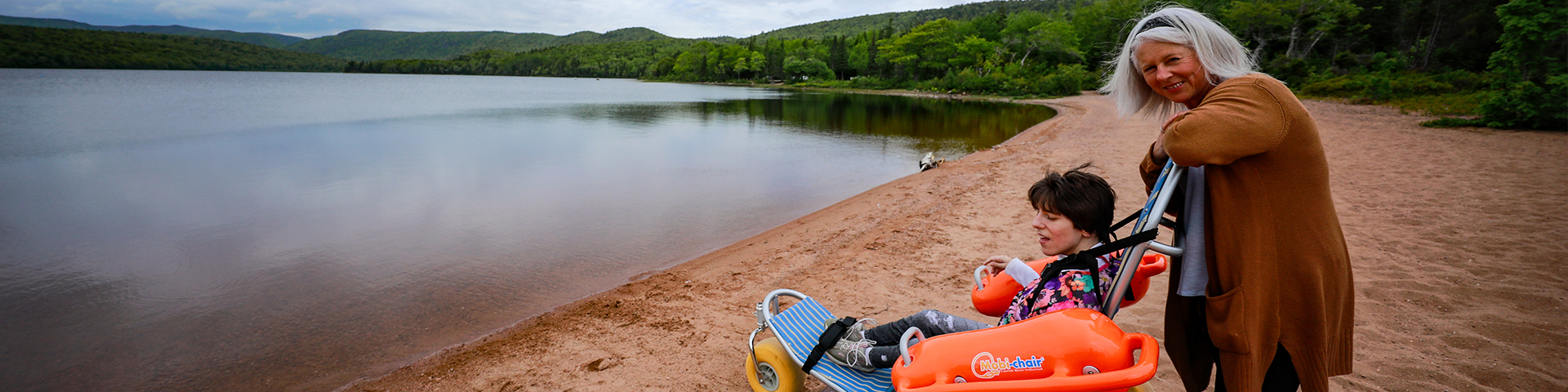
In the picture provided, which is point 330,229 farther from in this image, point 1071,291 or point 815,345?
point 1071,291

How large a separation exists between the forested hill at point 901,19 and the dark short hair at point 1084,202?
141 metres

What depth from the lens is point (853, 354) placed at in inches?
118

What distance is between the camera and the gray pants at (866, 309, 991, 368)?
277 cm

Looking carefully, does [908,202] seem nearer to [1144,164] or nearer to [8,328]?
[1144,164]

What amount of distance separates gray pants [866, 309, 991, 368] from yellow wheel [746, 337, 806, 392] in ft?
1.64

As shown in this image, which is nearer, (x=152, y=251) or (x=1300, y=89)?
(x=152, y=251)

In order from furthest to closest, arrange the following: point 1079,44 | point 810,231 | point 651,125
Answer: point 1079,44
point 651,125
point 810,231

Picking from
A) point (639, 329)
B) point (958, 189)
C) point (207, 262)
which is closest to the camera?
point (639, 329)

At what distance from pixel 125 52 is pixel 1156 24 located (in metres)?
137

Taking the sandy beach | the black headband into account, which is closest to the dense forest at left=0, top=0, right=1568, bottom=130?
the black headband

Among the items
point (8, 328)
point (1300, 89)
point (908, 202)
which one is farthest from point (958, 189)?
point (1300, 89)

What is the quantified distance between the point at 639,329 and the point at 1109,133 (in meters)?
17.7

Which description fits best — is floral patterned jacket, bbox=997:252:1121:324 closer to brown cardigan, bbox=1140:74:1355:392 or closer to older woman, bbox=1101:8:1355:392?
older woman, bbox=1101:8:1355:392

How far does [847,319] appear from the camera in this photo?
316 cm
